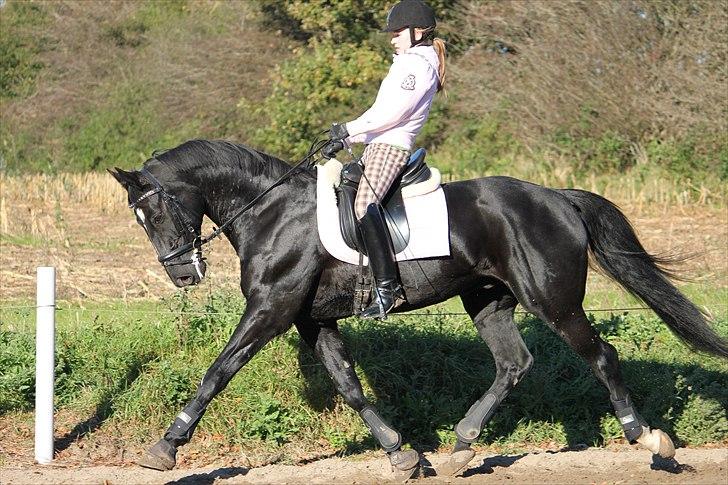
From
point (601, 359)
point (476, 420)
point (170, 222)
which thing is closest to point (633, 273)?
point (601, 359)

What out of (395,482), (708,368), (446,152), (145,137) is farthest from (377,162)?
(145,137)

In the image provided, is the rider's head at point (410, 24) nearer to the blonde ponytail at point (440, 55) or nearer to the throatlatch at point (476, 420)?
the blonde ponytail at point (440, 55)

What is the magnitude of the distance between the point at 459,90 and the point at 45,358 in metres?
23.0

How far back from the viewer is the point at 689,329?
23.7ft

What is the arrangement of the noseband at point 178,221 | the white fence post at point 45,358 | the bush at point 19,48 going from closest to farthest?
the noseband at point 178,221
the white fence post at point 45,358
the bush at point 19,48

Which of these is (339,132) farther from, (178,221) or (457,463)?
(457,463)

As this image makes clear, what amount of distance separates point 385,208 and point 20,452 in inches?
130

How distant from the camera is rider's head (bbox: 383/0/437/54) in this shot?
6.63 meters

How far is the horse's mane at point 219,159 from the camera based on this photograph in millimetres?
6746

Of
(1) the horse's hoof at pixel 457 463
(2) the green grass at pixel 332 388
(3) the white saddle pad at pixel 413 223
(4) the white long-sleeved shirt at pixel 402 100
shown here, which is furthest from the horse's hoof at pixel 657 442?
(4) the white long-sleeved shirt at pixel 402 100

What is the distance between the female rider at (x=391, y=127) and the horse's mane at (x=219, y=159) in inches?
19.0

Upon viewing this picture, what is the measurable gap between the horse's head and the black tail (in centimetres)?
274

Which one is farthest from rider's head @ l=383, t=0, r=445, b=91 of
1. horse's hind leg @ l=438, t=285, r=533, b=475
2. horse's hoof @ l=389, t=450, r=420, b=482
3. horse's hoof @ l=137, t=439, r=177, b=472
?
horse's hoof @ l=137, t=439, r=177, b=472

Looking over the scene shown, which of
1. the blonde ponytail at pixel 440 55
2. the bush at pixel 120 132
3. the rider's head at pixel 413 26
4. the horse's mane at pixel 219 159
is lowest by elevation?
the bush at pixel 120 132
